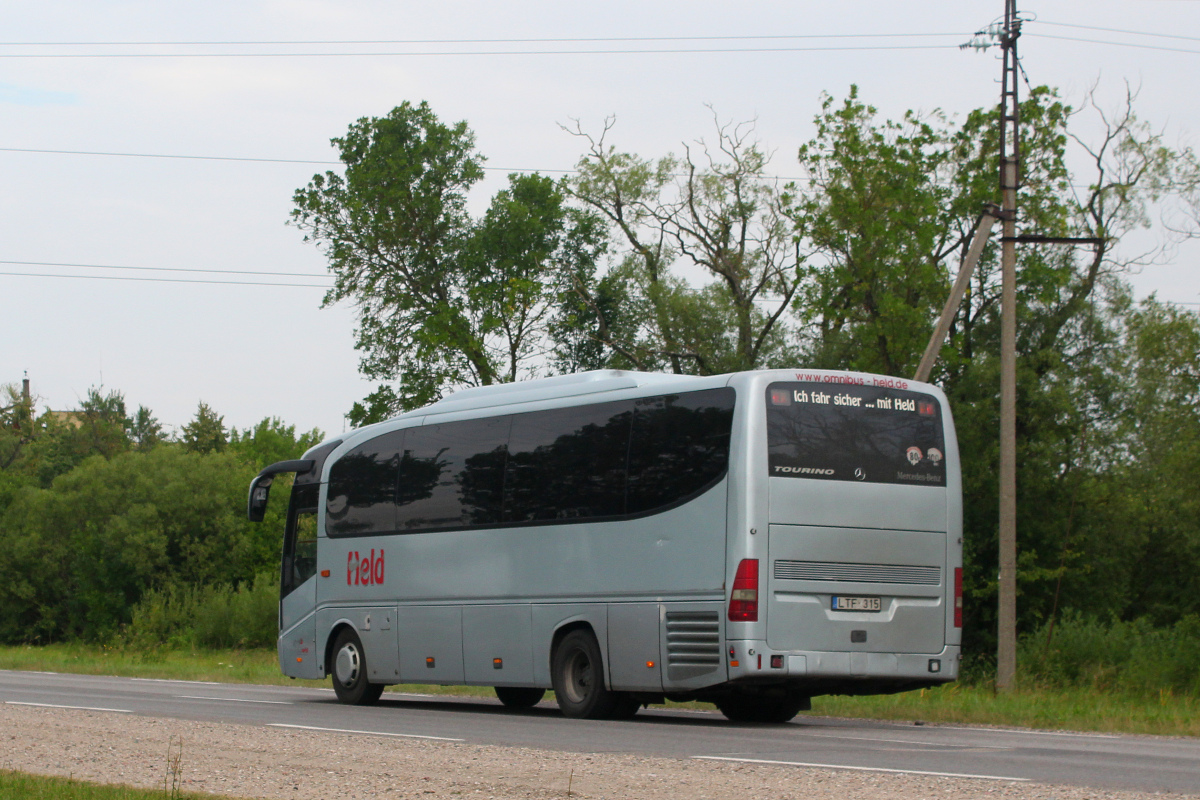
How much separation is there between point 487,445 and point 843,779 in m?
8.94

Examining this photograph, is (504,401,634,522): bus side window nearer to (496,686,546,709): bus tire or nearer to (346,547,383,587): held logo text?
(346,547,383,587): held logo text

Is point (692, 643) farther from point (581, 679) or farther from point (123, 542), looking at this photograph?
point (123, 542)

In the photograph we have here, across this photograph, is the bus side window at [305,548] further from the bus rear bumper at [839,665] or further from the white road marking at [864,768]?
the white road marking at [864,768]

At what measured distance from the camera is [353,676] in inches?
756

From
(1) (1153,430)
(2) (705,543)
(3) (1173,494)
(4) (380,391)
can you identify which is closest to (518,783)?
(2) (705,543)

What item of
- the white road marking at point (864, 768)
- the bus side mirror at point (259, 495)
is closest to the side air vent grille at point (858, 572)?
the white road marking at point (864, 768)

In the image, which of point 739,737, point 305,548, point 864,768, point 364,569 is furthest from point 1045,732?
point 305,548

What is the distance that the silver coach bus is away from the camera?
1414cm

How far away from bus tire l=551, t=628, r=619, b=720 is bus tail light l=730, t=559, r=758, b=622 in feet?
7.18

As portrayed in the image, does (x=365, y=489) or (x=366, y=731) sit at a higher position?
(x=365, y=489)

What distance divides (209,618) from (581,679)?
95.6ft

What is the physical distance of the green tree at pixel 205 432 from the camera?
89812 millimetres

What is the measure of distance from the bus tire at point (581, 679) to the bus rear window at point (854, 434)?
3.09 metres

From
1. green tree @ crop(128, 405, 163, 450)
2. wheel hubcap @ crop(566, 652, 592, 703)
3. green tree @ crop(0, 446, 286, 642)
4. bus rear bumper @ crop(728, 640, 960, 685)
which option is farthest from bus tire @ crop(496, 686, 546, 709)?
green tree @ crop(128, 405, 163, 450)
